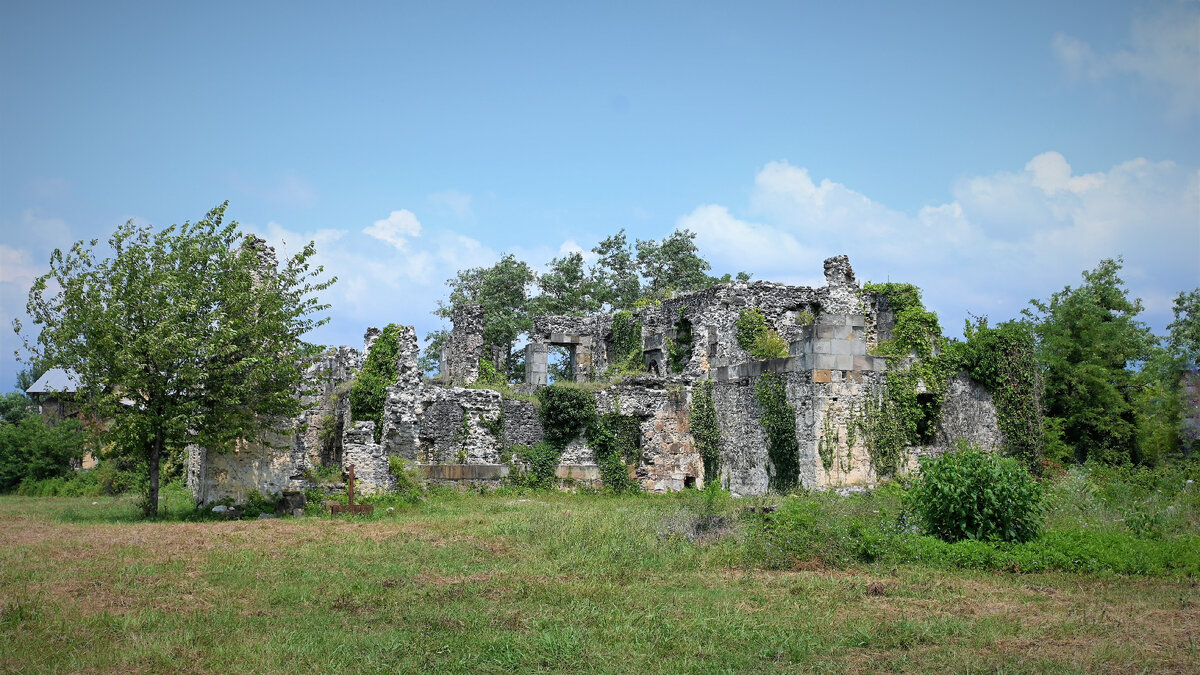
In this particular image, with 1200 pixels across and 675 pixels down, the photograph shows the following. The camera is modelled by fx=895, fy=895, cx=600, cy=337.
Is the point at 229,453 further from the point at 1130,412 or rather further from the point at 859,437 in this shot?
the point at 1130,412

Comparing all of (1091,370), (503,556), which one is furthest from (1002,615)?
(1091,370)

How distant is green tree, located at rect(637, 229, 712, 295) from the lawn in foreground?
27.9 meters

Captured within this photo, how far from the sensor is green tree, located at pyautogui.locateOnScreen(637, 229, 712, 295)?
4069 centimetres

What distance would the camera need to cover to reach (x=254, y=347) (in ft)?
57.8

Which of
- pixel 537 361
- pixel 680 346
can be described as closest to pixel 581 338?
pixel 537 361

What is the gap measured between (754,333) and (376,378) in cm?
1106

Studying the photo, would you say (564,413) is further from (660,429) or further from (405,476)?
(405,476)

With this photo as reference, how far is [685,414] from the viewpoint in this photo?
934 inches

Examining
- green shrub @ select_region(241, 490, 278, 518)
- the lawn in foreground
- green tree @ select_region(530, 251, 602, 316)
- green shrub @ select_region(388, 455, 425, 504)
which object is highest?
green tree @ select_region(530, 251, 602, 316)

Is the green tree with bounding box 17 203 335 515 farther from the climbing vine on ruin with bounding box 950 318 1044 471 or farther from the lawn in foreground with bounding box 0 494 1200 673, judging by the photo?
the climbing vine on ruin with bounding box 950 318 1044 471

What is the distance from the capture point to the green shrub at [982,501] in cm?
1127

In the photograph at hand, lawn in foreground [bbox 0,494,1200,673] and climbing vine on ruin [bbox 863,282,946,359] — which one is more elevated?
climbing vine on ruin [bbox 863,282,946,359]

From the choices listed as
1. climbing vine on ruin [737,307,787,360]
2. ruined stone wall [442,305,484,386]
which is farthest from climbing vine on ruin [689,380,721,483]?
ruined stone wall [442,305,484,386]

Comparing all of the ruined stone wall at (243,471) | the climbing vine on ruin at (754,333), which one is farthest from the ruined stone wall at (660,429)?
the ruined stone wall at (243,471)
